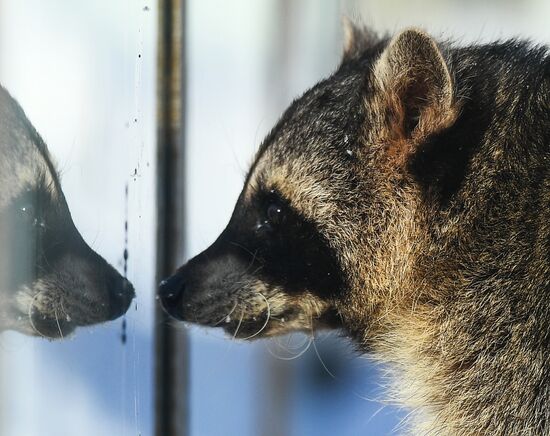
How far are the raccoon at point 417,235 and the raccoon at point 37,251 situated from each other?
1.98 ft

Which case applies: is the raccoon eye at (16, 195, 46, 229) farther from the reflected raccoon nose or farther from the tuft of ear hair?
the tuft of ear hair

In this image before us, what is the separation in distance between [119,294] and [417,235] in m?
1.00

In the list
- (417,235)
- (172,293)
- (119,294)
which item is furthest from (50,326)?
(417,235)

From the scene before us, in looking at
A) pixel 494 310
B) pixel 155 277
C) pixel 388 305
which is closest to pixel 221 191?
pixel 155 277

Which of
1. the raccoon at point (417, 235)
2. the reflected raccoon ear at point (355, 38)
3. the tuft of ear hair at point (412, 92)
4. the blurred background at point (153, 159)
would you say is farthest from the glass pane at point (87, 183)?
the reflected raccoon ear at point (355, 38)

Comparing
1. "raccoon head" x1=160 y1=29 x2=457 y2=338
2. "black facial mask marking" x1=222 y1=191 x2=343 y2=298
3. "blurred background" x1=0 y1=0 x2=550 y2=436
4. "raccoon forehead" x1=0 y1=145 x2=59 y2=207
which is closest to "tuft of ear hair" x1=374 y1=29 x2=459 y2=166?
"raccoon head" x1=160 y1=29 x2=457 y2=338

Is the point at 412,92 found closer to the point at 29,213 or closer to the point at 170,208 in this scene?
the point at 170,208

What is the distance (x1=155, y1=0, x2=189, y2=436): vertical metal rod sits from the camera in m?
3.69

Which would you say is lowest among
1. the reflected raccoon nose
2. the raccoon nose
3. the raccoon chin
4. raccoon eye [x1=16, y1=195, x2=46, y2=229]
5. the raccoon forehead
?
the raccoon nose

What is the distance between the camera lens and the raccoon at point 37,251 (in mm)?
2098

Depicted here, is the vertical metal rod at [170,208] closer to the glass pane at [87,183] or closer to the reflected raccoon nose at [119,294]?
the glass pane at [87,183]

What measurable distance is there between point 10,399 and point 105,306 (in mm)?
839

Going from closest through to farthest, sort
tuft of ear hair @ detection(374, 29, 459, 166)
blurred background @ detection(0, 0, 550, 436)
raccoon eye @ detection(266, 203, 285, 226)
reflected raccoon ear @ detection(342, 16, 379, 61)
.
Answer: blurred background @ detection(0, 0, 550, 436)
tuft of ear hair @ detection(374, 29, 459, 166)
raccoon eye @ detection(266, 203, 285, 226)
reflected raccoon ear @ detection(342, 16, 379, 61)

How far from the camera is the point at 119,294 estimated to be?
2895 millimetres
